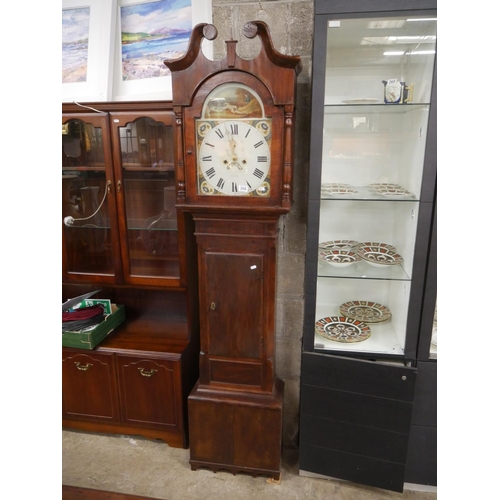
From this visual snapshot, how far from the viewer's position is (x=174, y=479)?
184 cm

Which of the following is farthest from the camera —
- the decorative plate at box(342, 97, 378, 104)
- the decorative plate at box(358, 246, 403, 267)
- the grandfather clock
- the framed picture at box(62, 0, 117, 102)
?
the framed picture at box(62, 0, 117, 102)

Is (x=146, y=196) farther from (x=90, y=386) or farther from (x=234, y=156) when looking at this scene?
(x=90, y=386)

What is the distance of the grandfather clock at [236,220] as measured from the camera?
1440mm

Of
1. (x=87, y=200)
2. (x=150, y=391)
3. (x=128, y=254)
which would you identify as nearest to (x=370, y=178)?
(x=128, y=254)

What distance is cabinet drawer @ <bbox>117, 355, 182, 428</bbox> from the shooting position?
75.6 inches

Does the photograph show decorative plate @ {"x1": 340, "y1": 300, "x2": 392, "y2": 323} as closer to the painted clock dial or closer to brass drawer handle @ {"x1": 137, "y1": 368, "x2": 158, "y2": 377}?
the painted clock dial

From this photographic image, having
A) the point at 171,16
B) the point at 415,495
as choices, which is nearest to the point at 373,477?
the point at 415,495

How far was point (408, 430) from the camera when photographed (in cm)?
162

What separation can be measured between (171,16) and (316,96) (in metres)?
0.91

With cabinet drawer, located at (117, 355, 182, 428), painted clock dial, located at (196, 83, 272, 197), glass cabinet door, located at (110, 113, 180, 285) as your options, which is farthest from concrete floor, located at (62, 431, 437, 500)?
painted clock dial, located at (196, 83, 272, 197)

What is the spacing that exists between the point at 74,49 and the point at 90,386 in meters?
1.72

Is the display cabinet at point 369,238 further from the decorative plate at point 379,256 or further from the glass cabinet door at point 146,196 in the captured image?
the glass cabinet door at point 146,196

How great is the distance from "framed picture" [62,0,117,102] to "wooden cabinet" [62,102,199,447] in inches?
8.3

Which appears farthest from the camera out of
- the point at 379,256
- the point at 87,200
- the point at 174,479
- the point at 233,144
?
the point at 87,200
